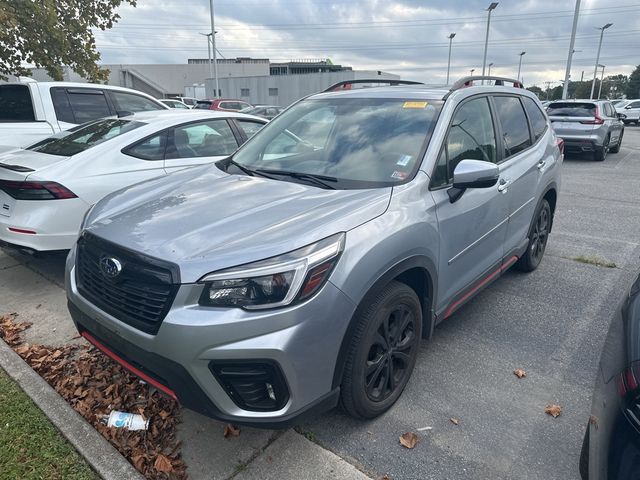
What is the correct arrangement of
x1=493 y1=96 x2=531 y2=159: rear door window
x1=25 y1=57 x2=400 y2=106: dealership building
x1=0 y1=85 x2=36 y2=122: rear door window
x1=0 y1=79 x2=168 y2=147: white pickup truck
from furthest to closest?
1. x1=25 y1=57 x2=400 y2=106: dealership building
2. x1=0 y1=85 x2=36 y2=122: rear door window
3. x1=0 y1=79 x2=168 y2=147: white pickup truck
4. x1=493 y1=96 x2=531 y2=159: rear door window

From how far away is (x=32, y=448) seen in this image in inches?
95.0

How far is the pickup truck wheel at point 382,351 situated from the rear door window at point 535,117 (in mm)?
2621

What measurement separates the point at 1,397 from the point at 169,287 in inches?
65.7

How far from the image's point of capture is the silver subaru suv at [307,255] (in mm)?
1979

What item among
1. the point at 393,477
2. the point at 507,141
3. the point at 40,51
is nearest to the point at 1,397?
Answer: the point at 393,477

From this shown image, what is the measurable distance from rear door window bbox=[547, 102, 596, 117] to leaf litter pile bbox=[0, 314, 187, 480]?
13238 mm

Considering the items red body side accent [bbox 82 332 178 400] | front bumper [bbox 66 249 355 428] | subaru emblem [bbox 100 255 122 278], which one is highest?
subaru emblem [bbox 100 255 122 278]

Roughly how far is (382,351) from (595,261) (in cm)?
375

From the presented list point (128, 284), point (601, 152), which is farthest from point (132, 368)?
point (601, 152)

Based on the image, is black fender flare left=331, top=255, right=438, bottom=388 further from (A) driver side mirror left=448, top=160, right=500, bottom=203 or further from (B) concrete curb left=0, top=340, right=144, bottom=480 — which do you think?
(B) concrete curb left=0, top=340, right=144, bottom=480

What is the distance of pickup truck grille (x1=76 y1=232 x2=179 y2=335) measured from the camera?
203 centimetres

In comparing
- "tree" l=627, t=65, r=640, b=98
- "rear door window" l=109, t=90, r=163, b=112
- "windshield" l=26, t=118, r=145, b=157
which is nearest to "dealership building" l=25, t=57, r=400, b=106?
"rear door window" l=109, t=90, r=163, b=112

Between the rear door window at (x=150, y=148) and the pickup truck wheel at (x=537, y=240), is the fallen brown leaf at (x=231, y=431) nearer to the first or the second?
the rear door window at (x=150, y=148)

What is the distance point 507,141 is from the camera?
3.78 meters
